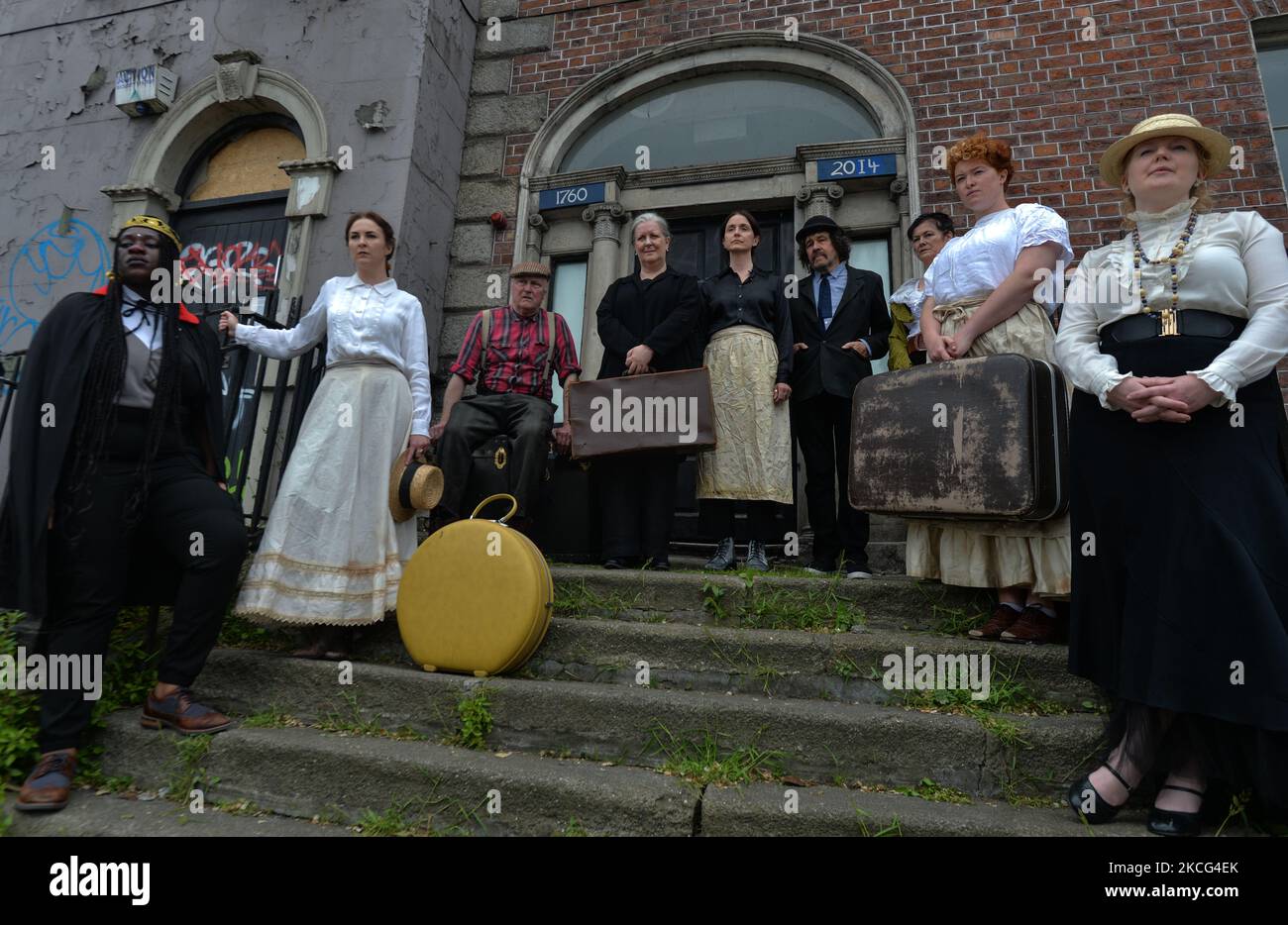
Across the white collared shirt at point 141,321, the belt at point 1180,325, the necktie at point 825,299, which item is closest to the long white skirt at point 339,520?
the white collared shirt at point 141,321

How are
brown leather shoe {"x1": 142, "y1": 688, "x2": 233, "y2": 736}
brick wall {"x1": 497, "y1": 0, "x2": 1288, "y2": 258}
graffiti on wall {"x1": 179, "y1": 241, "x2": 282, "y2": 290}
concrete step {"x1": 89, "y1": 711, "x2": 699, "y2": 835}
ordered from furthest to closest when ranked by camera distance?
graffiti on wall {"x1": 179, "y1": 241, "x2": 282, "y2": 290}, brick wall {"x1": 497, "y1": 0, "x2": 1288, "y2": 258}, brown leather shoe {"x1": 142, "y1": 688, "x2": 233, "y2": 736}, concrete step {"x1": 89, "y1": 711, "x2": 699, "y2": 835}

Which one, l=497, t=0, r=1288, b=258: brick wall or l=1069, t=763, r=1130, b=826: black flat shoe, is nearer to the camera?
l=1069, t=763, r=1130, b=826: black flat shoe

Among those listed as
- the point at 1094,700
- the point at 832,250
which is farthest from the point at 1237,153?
the point at 1094,700

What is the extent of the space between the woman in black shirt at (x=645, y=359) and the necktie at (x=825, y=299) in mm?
734

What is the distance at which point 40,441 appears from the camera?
2.63m

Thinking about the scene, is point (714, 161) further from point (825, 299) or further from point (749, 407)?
point (749, 407)

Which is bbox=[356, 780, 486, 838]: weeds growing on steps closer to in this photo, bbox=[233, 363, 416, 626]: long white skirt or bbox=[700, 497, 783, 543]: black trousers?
bbox=[233, 363, 416, 626]: long white skirt

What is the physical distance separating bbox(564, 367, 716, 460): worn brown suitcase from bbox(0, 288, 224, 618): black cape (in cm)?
213

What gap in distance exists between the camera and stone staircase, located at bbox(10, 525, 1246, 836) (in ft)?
7.16

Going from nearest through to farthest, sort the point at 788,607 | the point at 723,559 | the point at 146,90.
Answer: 1. the point at 788,607
2. the point at 723,559
3. the point at 146,90

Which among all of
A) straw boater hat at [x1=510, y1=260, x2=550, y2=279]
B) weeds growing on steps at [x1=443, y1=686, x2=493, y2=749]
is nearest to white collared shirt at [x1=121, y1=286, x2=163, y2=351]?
straw boater hat at [x1=510, y1=260, x2=550, y2=279]

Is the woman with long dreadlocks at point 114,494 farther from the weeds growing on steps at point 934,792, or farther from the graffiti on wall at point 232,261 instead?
the graffiti on wall at point 232,261

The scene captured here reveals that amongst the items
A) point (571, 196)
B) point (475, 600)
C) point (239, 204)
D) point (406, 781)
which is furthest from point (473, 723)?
point (239, 204)

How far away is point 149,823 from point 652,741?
169 centimetres
